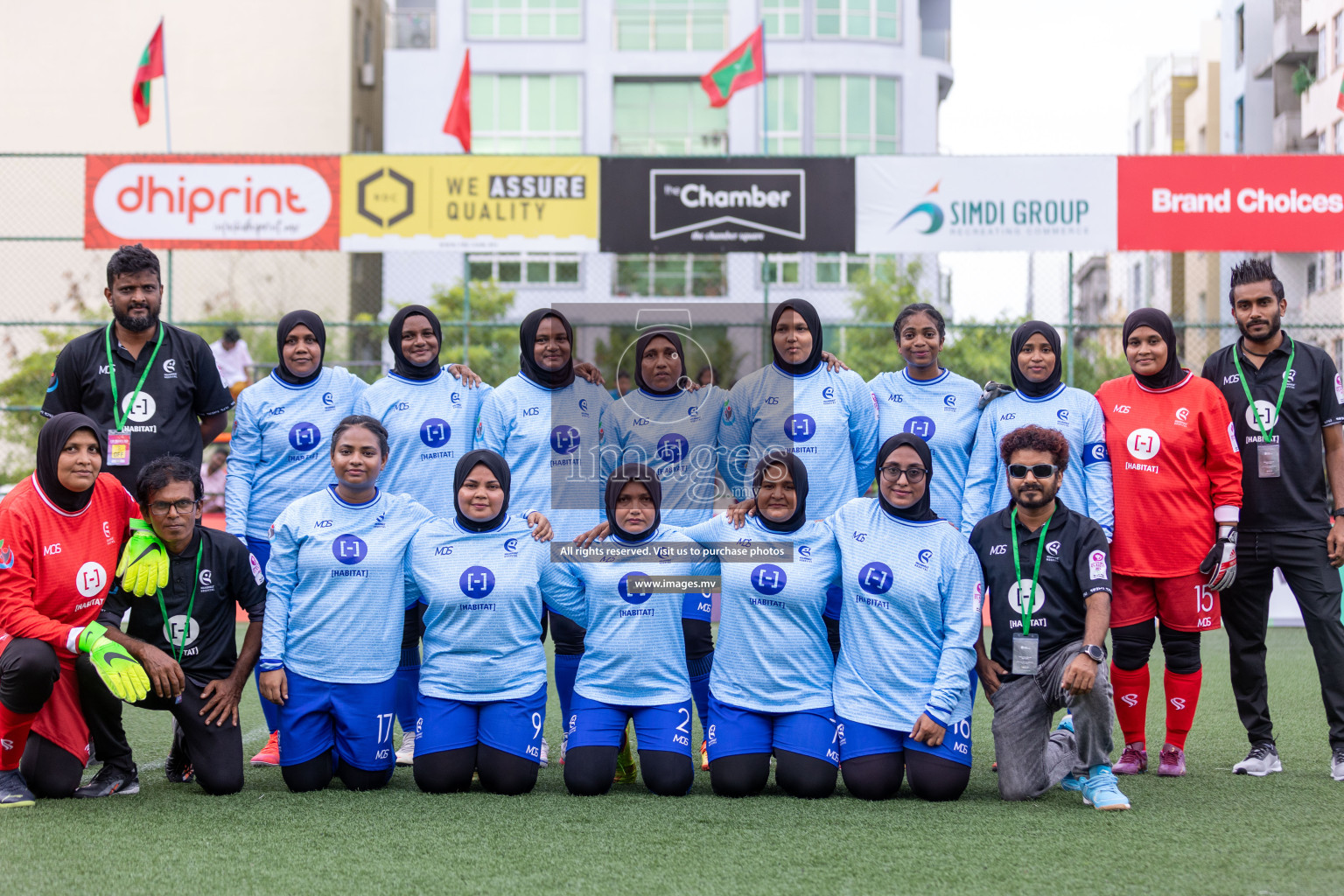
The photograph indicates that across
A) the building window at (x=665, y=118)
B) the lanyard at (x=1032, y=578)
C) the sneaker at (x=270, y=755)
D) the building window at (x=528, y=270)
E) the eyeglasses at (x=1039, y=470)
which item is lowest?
the sneaker at (x=270, y=755)

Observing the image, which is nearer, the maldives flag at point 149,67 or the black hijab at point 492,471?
the black hijab at point 492,471

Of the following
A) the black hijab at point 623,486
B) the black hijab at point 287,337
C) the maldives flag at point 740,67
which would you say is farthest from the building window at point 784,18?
the black hijab at point 623,486

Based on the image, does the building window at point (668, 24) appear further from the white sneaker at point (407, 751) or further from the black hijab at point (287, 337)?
the white sneaker at point (407, 751)

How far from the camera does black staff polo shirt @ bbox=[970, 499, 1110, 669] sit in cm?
466

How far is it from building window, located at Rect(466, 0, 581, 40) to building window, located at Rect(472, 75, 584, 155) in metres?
0.91

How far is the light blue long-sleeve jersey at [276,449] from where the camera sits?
18.1 feet

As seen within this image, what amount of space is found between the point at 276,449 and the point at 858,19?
78.3 ft

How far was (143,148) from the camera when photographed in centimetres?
2556

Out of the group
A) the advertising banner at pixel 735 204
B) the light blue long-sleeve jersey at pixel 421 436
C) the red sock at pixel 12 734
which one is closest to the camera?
the red sock at pixel 12 734

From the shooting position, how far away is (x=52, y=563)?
4.61 metres

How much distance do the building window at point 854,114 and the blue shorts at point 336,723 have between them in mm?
23208

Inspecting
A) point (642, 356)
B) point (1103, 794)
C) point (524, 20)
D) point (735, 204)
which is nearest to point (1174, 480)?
point (1103, 794)

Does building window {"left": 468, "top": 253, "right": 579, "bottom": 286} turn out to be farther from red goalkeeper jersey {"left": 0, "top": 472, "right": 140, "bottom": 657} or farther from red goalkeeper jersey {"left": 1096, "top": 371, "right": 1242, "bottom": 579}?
red goalkeeper jersey {"left": 1096, "top": 371, "right": 1242, "bottom": 579}

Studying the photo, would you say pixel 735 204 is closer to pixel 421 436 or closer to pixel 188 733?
pixel 421 436
